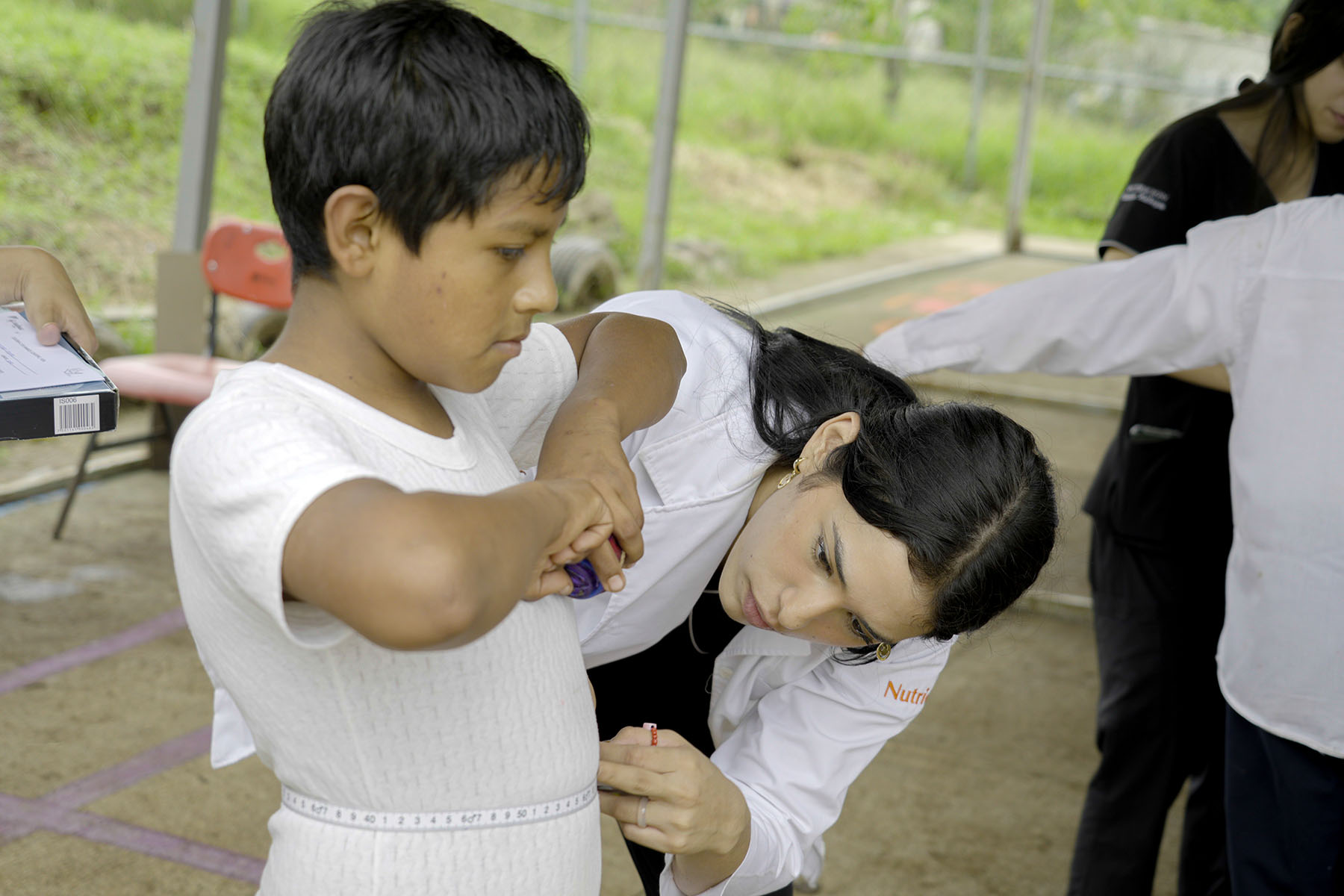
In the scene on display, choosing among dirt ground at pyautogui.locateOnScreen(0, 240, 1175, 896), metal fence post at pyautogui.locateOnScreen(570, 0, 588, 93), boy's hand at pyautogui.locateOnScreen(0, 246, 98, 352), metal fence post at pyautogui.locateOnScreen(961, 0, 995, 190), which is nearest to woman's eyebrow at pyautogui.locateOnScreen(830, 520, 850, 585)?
dirt ground at pyautogui.locateOnScreen(0, 240, 1175, 896)

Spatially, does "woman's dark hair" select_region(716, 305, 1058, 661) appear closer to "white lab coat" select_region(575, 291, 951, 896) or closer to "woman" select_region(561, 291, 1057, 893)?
"woman" select_region(561, 291, 1057, 893)

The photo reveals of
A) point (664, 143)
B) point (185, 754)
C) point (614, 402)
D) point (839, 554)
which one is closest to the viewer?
point (614, 402)

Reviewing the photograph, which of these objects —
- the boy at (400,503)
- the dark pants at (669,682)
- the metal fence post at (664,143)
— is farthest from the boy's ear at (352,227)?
the metal fence post at (664,143)

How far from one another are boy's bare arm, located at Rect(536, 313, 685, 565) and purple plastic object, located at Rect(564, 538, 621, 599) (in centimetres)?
3

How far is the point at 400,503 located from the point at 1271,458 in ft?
4.36

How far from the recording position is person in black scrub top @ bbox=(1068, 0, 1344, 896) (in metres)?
2.19

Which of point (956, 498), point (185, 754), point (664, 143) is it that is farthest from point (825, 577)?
point (664, 143)

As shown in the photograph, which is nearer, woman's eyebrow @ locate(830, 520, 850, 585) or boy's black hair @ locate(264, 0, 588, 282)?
boy's black hair @ locate(264, 0, 588, 282)

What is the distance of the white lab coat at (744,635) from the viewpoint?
1536 mm

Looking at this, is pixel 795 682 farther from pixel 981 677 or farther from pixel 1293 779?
pixel 981 677

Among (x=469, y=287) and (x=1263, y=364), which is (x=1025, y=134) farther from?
(x=469, y=287)

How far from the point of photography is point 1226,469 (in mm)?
2242

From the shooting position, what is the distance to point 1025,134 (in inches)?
392

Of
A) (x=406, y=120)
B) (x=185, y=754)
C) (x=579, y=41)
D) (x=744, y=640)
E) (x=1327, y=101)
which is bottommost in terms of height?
(x=185, y=754)
